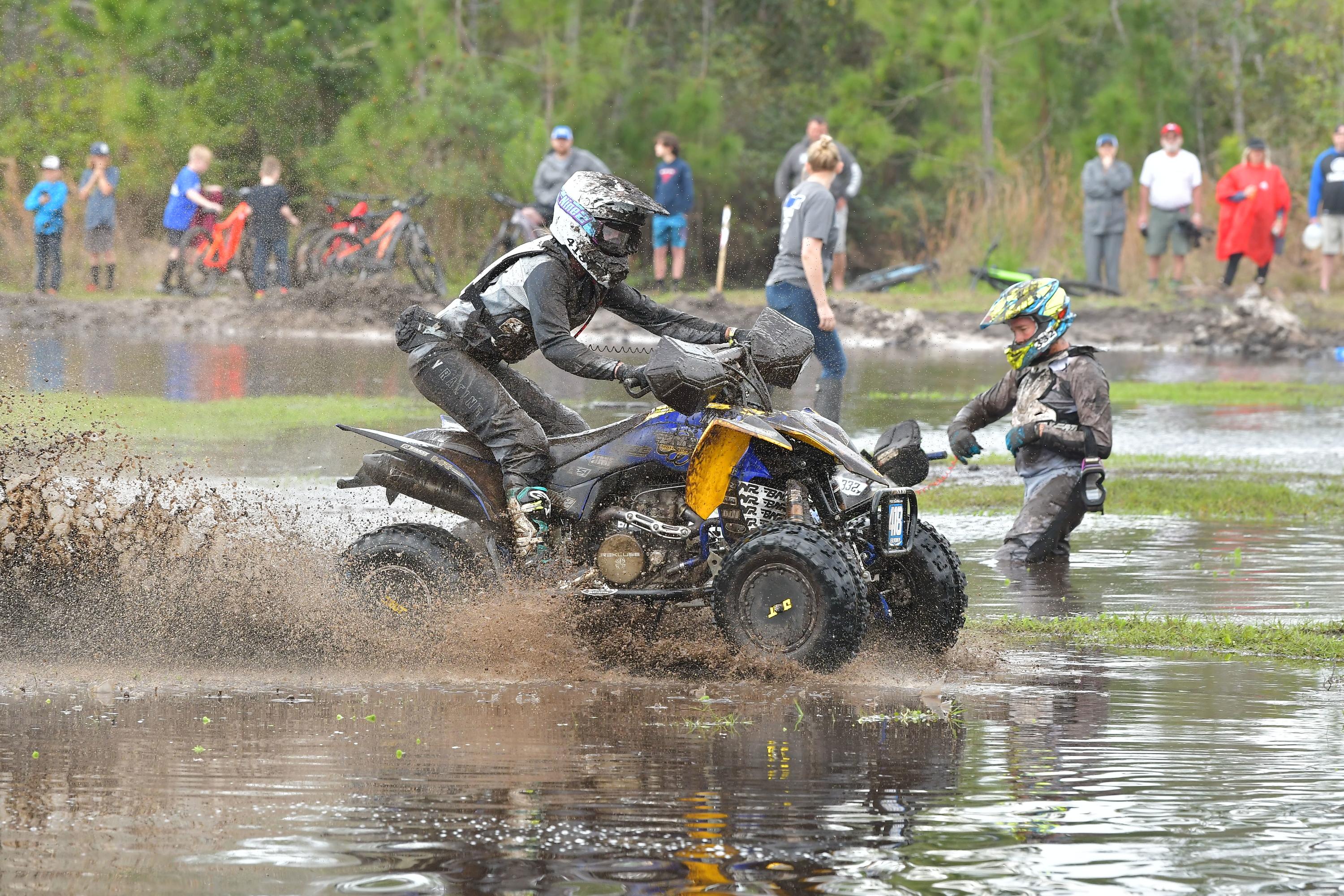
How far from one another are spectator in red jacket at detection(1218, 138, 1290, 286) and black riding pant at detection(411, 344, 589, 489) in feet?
70.7

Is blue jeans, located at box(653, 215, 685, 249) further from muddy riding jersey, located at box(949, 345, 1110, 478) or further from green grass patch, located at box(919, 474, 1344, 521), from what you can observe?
muddy riding jersey, located at box(949, 345, 1110, 478)

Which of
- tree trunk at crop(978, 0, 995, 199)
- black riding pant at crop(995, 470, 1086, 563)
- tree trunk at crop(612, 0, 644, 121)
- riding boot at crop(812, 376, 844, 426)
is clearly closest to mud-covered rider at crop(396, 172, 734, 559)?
black riding pant at crop(995, 470, 1086, 563)

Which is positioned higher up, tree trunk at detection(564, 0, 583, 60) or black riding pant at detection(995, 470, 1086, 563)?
tree trunk at detection(564, 0, 583, 60)

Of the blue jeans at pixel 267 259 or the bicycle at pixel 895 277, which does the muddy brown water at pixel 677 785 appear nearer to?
the blue jeans at pixel 267 259

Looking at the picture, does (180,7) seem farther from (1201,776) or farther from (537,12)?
(1201,776)

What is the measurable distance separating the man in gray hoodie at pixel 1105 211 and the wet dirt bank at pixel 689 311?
1.75m

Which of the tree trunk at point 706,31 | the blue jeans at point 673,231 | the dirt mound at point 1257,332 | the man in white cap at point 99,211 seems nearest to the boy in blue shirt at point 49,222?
the man in white cap at point 99,211

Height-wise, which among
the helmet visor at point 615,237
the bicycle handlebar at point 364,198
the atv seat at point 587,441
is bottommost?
the atv seat at point 587,441

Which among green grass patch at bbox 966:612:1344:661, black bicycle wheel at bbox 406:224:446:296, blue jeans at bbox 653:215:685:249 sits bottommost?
green grass patch at bbox 966:612:1344:661

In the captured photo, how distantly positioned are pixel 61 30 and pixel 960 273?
1583cm

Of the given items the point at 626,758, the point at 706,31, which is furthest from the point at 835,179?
the point at 626,758

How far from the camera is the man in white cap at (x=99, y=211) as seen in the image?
95.9 ft

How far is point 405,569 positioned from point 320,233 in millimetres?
22585

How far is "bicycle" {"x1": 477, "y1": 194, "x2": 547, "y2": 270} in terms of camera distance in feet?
97.7
